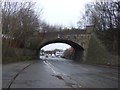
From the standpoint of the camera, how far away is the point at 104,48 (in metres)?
47.4

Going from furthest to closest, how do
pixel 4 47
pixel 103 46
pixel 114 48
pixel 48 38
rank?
pixel 48 38, pixel 103 46, pixel 114 48, pixel 4 47

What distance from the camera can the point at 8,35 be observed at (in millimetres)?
38750

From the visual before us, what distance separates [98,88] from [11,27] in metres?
28.7

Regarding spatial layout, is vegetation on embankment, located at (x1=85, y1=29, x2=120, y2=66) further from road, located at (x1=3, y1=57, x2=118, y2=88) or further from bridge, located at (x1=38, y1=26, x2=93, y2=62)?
road, located at (x1=3, y1=57, x2=118, y2=88)

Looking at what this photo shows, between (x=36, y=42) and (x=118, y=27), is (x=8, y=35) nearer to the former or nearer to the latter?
(x=118, y=27)

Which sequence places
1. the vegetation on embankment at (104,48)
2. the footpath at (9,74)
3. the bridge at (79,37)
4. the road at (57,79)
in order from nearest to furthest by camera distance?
the footpath at (9,74)
the road at (57,79)
the vegetation on embankment at (104,48)
the bridge at (79,37)

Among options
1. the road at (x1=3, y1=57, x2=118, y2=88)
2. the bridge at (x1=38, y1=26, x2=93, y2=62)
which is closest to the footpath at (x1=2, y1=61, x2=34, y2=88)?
the road at (x1=3, y1=57, x2=118, y2=88)

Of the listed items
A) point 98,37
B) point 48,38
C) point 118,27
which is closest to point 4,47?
point 118,27

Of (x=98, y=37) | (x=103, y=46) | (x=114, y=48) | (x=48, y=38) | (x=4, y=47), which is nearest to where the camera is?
(x=4, y=47)

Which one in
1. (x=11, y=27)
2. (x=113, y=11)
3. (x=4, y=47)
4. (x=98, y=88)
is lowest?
(x=98, y=88)

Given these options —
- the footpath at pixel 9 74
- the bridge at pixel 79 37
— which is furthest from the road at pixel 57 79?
the bridge at pixel 79 37

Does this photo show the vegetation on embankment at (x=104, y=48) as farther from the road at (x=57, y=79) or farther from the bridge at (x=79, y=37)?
the road at (x=57, y=79)

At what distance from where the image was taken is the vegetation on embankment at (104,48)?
141ft

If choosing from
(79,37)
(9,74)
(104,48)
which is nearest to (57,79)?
(9,74)
